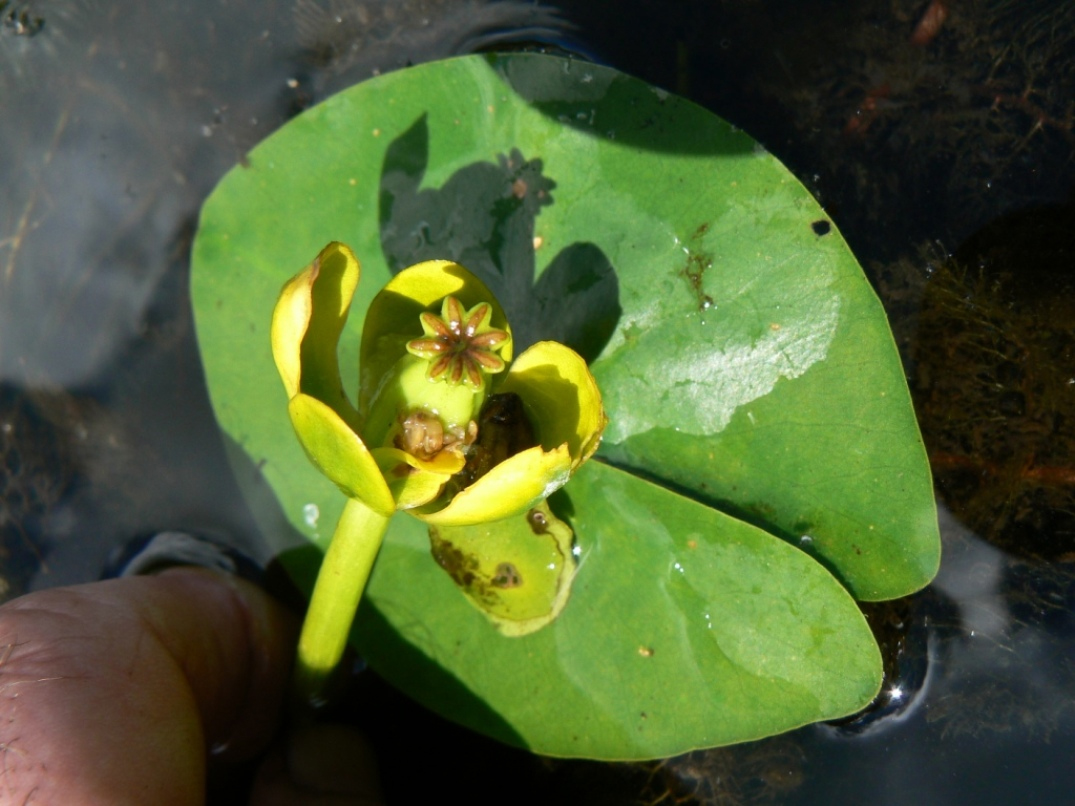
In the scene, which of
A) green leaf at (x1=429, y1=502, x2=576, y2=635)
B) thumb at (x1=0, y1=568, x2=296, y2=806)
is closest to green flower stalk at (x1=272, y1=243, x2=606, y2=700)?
green leaf at (x1=429, y1=502, x2=576, y2=635)

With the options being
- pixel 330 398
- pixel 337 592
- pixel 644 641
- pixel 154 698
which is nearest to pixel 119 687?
pixel 154 698

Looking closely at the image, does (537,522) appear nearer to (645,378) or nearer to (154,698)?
(645,378)

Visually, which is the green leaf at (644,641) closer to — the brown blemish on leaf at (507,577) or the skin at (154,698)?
the brown blemish on leaf at (507,577)

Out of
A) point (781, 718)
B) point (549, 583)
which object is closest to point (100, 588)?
point (549, 583)

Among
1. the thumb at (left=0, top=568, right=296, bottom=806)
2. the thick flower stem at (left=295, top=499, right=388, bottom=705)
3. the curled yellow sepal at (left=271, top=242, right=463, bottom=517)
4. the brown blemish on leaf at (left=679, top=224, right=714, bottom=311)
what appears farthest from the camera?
the brown blemish on leaf at (left=679, top=224, right=714, bottom=311)

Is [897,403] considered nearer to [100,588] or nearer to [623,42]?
[623,42]

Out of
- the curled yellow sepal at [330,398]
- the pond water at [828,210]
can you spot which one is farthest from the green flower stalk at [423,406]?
the pond water at [828,210]

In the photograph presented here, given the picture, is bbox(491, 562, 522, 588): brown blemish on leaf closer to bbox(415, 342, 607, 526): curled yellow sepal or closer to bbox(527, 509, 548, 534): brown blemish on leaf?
bbox(527, 509, 548, 534): brown blemish on leaf
